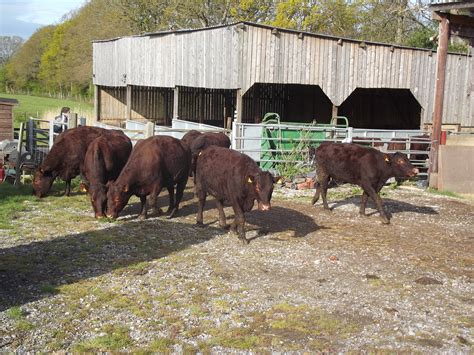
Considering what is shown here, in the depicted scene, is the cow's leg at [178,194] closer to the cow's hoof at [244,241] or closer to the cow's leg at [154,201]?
the cow's leg at [154,201]

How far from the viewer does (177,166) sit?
1059 centimetres

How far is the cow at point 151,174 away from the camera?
9891 millimetres

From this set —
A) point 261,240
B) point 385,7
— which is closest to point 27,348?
point 261,240

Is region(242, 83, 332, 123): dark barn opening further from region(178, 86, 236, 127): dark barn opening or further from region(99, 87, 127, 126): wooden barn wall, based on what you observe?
region(99, 87, 127, 126): wooden barn wall

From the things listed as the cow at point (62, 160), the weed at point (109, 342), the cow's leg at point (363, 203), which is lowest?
the weed at point (109, 342)

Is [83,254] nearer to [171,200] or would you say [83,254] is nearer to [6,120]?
[171,200]

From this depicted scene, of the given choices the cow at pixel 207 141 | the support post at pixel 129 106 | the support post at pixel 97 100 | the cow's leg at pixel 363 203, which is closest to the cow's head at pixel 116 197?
the cow at pixel 207 141

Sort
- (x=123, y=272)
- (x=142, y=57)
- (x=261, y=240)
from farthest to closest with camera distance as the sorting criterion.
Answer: (x=142, y=57) < (x=261, y=240) < (x=123, y=272)

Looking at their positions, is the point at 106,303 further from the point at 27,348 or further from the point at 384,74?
the point at 384,74

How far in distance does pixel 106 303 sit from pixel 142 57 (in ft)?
62.8

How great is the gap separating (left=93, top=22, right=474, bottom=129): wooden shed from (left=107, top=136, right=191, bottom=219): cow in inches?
Result: 306

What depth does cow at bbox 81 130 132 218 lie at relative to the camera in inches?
395

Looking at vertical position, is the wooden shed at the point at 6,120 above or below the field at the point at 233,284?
above

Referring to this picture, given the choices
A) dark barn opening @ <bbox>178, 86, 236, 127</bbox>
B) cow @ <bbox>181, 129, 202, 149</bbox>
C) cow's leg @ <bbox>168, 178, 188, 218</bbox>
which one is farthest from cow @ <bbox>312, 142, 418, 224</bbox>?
dark barn opening @ <bbox>178, 86, 236, 127</bbox>
